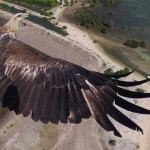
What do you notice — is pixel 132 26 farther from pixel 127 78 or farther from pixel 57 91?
pixel 57 91

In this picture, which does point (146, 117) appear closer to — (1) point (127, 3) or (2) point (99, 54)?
(2) point (99, 54)

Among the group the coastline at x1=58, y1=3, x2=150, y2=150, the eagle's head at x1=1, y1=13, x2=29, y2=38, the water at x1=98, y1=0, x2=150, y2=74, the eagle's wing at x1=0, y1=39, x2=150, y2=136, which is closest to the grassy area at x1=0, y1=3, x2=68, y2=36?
the coastline at x1=58, y1=3, x2=150, y2=150

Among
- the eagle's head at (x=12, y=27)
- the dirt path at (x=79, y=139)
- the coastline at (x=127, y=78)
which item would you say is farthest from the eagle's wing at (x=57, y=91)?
the dirt path at (x=79, y=139)

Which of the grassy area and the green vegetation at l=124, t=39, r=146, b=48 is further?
the grassy area

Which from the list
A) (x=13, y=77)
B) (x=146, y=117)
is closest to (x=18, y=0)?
(x=146, y=117)

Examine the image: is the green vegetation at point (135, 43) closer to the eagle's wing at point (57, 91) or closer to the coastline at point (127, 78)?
the coastline at point (127, 78)

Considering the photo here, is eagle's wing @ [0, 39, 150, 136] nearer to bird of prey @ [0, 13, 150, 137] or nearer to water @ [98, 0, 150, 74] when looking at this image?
bird of prey @ [0, 13, 150, 137]

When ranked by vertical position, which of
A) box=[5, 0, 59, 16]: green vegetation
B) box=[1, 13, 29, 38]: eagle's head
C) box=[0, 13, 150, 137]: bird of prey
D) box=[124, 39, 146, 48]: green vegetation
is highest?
box=[1, 13, 29, 38]: eagle's head

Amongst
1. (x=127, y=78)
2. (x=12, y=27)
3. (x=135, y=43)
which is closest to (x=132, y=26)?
(x=135, y=43)
